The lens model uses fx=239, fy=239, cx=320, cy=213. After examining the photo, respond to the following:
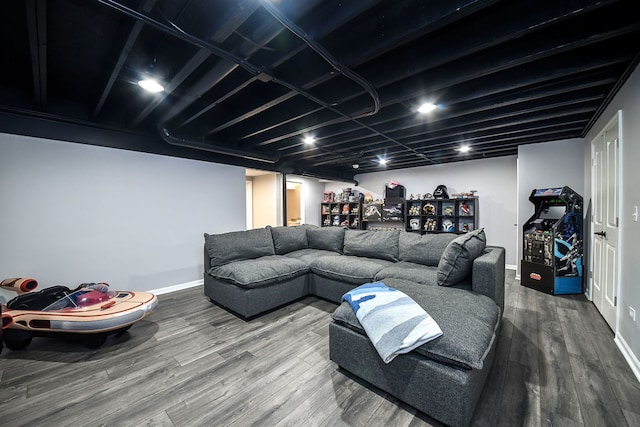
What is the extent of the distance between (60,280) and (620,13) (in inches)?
222

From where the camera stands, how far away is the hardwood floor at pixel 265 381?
1.44 m

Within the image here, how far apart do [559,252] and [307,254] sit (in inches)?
147

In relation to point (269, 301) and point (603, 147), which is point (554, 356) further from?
point (269, 301)

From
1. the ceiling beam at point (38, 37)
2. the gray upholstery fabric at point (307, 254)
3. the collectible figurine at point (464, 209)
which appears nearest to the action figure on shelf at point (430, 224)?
the collectible figurine at point (464, 209)

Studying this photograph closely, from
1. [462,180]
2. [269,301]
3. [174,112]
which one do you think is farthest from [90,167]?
[462,180]

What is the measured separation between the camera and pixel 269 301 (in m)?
2.85

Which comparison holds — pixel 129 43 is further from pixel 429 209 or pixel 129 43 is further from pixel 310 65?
pixel 429 209

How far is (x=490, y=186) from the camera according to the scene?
208 inches

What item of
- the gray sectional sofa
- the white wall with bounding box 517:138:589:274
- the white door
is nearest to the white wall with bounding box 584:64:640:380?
the white door

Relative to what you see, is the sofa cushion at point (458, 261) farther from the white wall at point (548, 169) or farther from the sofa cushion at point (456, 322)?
the white wall at point (548, 169)

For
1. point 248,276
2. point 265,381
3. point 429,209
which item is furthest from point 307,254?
point 429,209

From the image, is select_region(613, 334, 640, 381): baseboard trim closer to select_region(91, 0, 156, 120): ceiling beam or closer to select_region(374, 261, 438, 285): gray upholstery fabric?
select_region(374, 261, 438, 285): gray upholstery fabric

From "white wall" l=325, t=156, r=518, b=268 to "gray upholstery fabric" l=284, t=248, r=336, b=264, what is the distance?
371cm

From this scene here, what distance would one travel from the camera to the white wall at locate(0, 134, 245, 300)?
2686 mm
